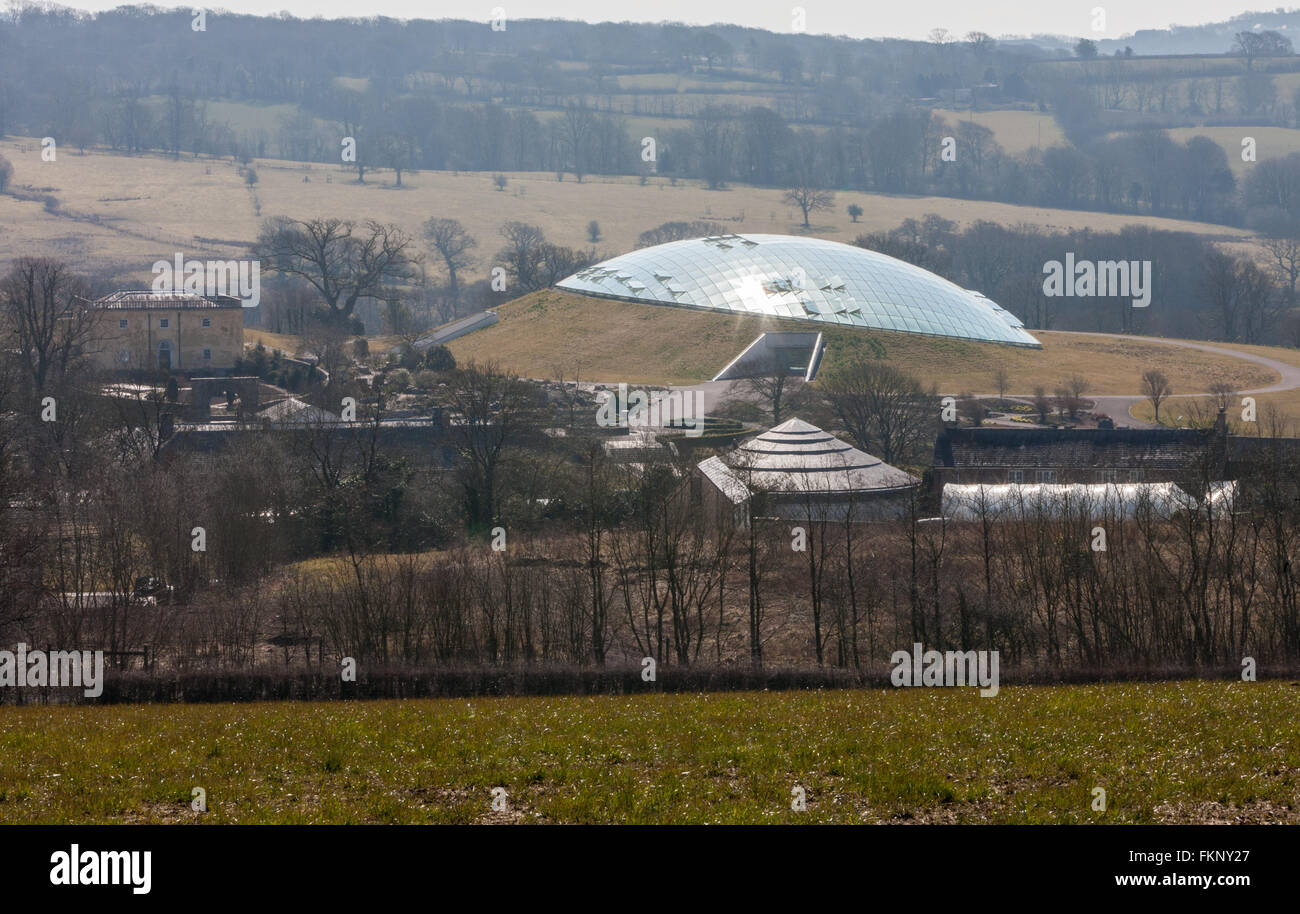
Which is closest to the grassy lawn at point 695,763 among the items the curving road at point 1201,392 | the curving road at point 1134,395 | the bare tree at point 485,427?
the bare tree at point 485,427

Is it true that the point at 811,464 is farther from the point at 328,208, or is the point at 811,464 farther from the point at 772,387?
the point at 328,208

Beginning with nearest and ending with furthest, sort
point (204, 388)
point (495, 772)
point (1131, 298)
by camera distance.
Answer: point (495, 772) < point (204, 388) < point (1131, 298)

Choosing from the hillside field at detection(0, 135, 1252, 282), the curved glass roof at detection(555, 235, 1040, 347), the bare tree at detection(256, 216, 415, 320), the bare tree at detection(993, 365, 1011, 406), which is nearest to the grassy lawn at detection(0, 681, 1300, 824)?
the bare tree at detection(993, 365, 1011, 406)

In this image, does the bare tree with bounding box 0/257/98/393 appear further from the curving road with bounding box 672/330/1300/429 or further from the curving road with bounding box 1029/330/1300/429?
the curving road with bounding box 1029/330/1300/429

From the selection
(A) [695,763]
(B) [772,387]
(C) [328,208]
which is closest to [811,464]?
(B) [772,387]

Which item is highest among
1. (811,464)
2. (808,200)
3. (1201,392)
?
(808,200)
